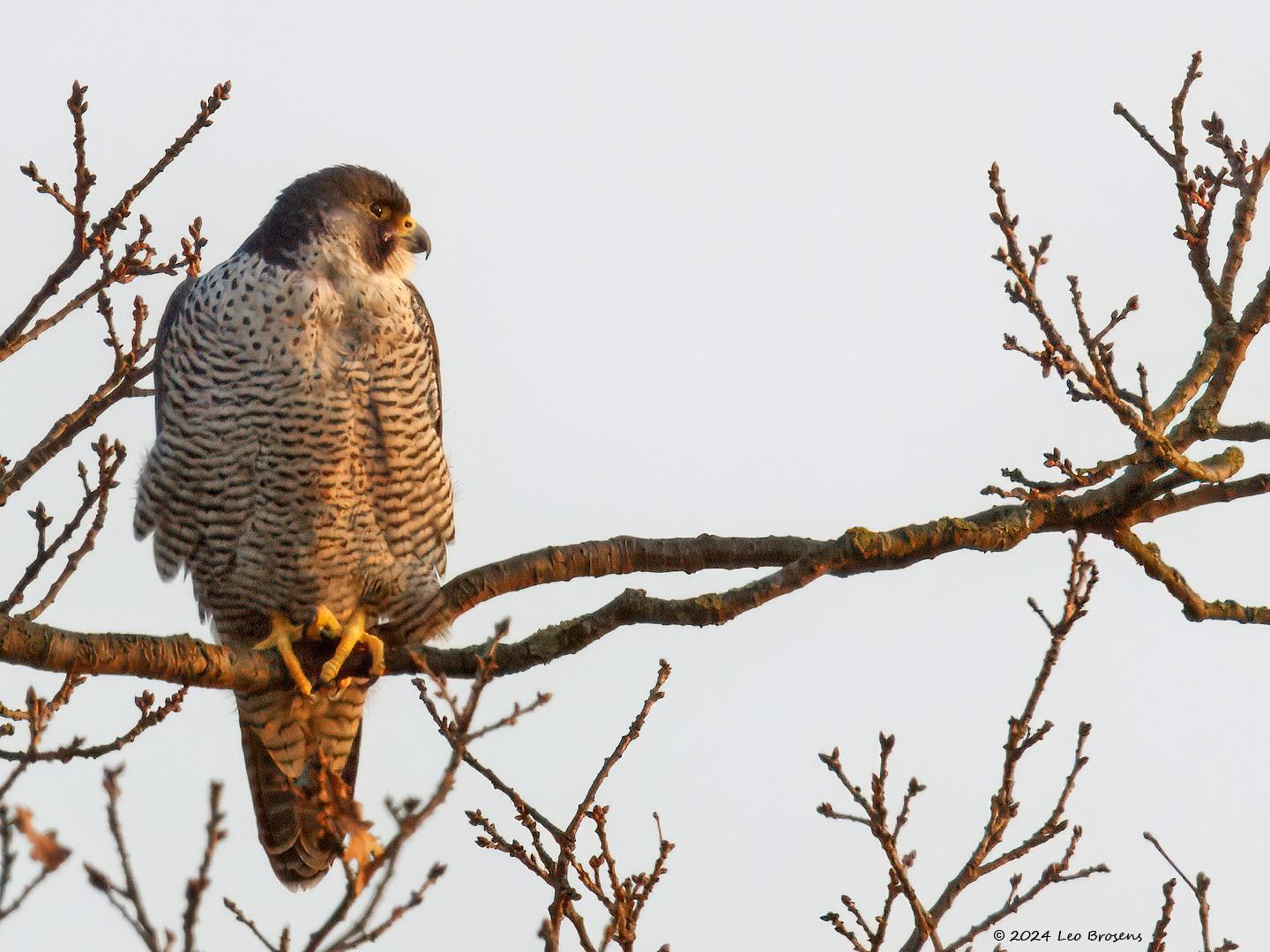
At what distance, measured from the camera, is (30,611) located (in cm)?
478

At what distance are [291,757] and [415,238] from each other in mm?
2421

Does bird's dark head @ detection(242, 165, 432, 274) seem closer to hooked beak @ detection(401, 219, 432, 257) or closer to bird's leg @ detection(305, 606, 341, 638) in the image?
hooked beak @ detection(401, 219, 432, 257)

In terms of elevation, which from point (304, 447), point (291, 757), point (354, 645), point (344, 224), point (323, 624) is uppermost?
point (344, 224)

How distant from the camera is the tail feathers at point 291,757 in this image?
666 centimetres

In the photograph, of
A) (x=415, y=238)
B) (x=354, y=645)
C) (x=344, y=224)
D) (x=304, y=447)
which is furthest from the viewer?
(x=415, y=238)

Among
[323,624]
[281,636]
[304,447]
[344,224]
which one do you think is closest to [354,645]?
[323,624]

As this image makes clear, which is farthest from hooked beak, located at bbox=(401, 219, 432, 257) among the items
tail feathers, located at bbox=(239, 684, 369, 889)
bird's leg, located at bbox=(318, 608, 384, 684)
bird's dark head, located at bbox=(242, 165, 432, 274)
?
tail feathers, located at bbox=(239, 684, 369, 889)

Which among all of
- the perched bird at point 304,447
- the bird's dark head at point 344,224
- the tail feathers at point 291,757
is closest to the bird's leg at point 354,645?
the perched bird at point 304,447

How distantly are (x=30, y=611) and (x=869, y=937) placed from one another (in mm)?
2794

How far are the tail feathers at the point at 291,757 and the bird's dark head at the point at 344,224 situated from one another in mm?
1919

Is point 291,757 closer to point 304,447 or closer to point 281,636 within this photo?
point 281,636

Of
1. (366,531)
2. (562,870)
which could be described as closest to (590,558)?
(562,870)

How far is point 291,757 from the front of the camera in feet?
22.2

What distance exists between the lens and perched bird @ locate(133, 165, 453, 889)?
588 centimetres
